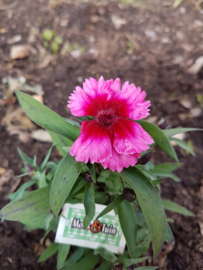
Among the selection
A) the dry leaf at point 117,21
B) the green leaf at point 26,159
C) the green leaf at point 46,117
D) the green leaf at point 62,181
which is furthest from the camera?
the dry leaf at point 117,21

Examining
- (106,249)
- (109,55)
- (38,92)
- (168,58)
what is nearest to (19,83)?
(38,92)

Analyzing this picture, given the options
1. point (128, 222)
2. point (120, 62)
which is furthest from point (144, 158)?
point (120, 62)

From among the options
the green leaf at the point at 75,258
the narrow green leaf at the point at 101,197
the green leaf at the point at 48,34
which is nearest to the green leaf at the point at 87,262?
the green leaf at the point at 75,258

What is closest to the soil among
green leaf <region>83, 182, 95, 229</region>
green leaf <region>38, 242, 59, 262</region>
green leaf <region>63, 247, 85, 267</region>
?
green leaf <region>38, 242, 59, 262</region>

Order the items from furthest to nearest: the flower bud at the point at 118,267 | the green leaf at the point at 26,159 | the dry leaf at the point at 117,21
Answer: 1. the dry leaf at the point at 117,21
2. the green leaf at the point at 26,159
3. the flower bud at the point at 118,267

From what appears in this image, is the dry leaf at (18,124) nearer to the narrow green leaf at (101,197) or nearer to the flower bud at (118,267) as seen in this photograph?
the narrow green leaf at (101,197)

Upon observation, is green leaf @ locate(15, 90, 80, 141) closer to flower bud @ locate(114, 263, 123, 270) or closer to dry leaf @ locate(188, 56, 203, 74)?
flower bud @ locate(114, 263, 123, 270)

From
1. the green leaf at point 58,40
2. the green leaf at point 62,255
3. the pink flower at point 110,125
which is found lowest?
the green leaf at point 62,255
